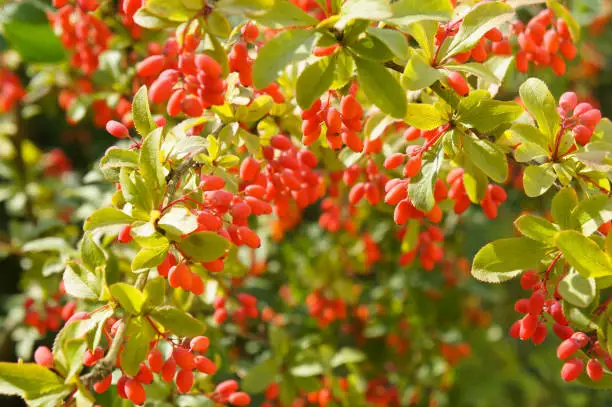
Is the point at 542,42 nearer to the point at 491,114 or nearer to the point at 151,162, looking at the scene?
the point at 491,114

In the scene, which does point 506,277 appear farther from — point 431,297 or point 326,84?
point 431,297

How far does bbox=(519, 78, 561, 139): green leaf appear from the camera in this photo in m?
1.31

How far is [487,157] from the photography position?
4.25 ft

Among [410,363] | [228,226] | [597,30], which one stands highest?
[228,226]

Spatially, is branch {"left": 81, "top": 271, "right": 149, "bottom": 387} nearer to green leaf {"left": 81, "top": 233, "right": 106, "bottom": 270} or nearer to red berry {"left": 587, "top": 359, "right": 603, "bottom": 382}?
green leaf {"left": 81, "top": 233, "right": 106, "bottom": 270}

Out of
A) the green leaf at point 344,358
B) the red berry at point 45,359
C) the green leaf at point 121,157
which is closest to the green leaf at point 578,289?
the green leaf at point 121,157

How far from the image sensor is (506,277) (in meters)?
1.24

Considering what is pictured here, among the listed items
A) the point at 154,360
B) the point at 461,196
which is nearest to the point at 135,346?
the point at 154,360

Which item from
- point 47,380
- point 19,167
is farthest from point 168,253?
point 19,167

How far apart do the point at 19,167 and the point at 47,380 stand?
185 centimetres

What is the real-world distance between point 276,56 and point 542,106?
547 millimetres

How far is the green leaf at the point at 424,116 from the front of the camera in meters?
1.28

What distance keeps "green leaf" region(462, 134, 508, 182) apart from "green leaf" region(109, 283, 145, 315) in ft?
2.16

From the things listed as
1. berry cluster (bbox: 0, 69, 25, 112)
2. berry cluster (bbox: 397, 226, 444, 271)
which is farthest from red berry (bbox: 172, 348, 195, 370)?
berry cluster (bbox: 0, 69, 25, 112)
